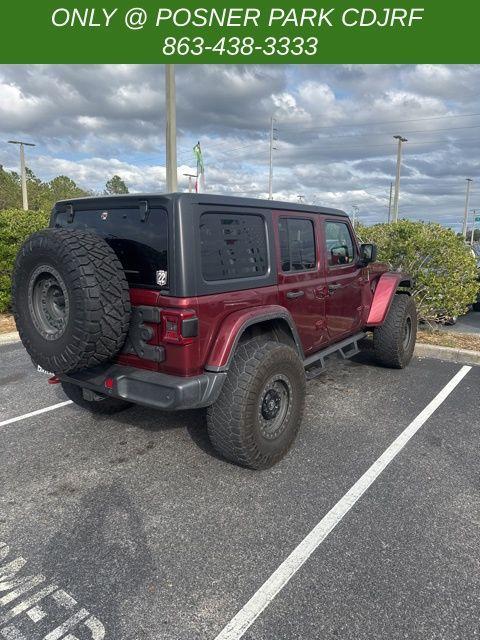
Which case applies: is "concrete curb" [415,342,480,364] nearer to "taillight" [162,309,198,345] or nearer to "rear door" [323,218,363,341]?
"rear door" [323,218,363,341]

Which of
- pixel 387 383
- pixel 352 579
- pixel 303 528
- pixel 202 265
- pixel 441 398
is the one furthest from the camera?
pixel 387 383

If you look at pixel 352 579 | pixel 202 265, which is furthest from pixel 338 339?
pixel 352 579

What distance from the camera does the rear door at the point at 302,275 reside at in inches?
141

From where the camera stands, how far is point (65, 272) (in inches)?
104

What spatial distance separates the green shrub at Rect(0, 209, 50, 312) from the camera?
7.97 m

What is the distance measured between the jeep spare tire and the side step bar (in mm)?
1766

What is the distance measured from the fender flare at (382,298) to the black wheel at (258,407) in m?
2.17

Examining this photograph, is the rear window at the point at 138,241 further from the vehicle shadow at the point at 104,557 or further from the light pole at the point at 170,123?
the light pole at the point at 170,123

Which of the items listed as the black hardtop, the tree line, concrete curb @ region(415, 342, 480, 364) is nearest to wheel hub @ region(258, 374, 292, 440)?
the black hardtop

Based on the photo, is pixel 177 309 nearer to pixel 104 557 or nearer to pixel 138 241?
pixel 138 241

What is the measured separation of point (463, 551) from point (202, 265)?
223 cm

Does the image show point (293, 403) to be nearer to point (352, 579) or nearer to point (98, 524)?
point (352, 579)

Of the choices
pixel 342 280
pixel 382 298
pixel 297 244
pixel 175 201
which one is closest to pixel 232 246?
pixel 175 201

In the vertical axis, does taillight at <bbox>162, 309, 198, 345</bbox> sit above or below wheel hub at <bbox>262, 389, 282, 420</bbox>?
above
